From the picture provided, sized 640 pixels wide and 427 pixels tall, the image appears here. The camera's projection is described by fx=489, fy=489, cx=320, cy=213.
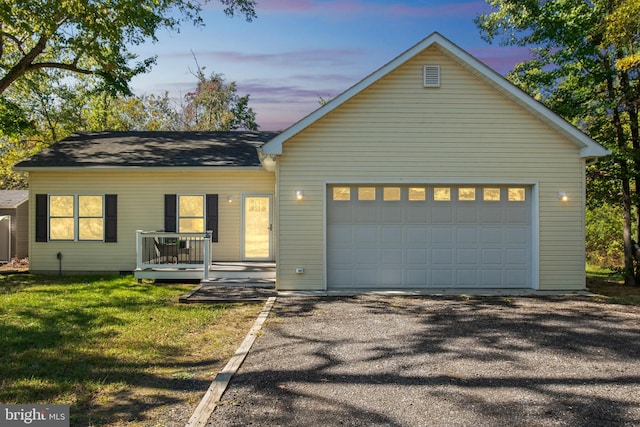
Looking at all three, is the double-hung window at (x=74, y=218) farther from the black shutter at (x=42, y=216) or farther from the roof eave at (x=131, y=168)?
the roof eave at (x=131, y=168)

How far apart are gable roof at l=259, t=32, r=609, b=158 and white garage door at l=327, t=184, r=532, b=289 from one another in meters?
1.68

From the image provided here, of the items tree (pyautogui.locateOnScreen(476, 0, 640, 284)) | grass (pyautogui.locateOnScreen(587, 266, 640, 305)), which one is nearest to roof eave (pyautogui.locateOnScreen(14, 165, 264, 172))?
tree (pyautogui.locateOnScreen(476, 0, 640, 284))

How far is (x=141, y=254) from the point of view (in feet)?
41.6

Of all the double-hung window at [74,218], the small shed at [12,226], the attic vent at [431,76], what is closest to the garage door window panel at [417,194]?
the attic vent at [431,76]

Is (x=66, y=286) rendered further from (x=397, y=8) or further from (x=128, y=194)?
(x=397, y=8)

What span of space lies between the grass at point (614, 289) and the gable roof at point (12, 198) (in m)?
18.9

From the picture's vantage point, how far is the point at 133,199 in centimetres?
1452

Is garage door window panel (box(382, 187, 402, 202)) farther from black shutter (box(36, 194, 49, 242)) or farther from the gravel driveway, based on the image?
black shutter (box(36, 194, 49, 242))

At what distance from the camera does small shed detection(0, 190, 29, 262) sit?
17.6m

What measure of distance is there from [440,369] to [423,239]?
595cm

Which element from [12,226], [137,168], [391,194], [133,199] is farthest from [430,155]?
[12,226]

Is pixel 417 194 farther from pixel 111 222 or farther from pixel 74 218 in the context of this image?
pixel 74 218

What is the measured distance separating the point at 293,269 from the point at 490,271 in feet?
14.9

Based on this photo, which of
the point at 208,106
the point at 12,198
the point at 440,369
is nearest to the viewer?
the point at 440,369
